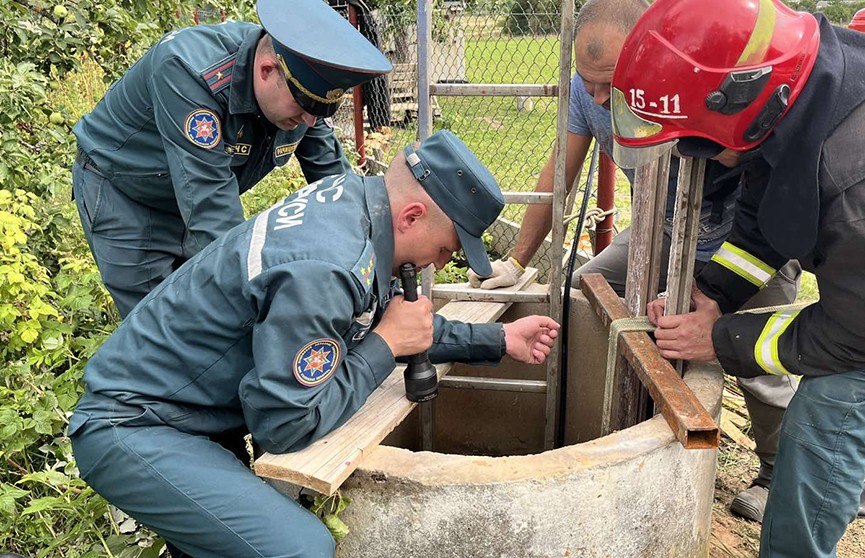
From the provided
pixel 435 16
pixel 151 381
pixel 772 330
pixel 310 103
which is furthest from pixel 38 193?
pixel 435 16

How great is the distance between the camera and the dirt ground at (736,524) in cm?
292

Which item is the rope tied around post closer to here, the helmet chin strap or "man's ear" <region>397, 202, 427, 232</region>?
the helmet chin strap

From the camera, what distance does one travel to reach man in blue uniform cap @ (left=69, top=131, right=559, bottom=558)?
1.66 m

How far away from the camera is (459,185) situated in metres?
1.88

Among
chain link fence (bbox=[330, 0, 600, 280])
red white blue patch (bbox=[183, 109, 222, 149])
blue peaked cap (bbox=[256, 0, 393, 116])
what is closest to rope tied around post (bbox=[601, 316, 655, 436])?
blue peaked cap (bbox=[256, 0, 393, 116])

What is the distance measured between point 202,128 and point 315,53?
47cm

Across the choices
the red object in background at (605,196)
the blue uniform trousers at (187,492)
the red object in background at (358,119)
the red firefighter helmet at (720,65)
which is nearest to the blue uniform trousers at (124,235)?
the blue uniform trousers at (187,492)

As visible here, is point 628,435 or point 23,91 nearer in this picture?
point 628,435

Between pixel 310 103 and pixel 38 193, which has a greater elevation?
pixel 310 103

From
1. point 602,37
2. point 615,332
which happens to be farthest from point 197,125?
point 615,332

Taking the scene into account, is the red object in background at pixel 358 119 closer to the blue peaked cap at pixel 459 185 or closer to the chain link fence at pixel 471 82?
the chain link fence at pixel 471 82

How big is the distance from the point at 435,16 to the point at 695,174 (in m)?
4.77

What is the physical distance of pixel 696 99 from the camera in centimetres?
180

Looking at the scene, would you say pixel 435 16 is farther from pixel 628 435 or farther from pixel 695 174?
pixel 628 435
